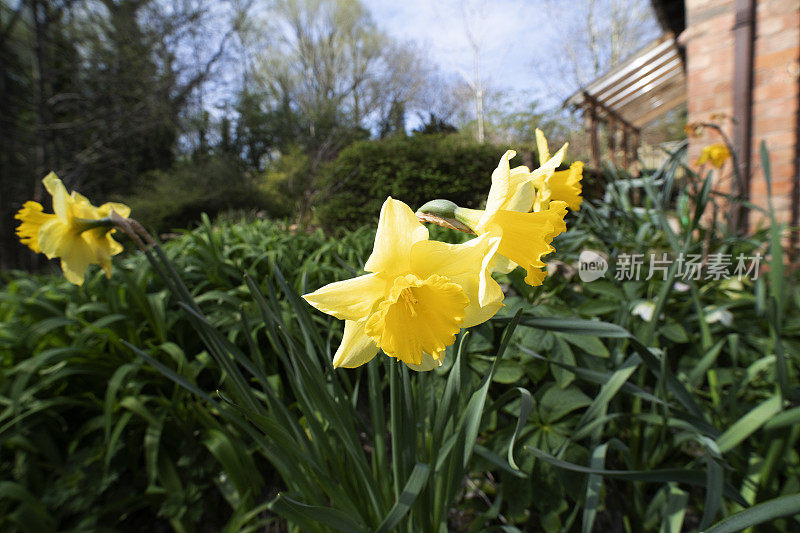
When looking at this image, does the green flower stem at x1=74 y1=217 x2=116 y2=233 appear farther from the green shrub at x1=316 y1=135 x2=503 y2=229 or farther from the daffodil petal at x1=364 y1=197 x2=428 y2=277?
the green shrub at x1=316 y1=135 x2=503 y2=229

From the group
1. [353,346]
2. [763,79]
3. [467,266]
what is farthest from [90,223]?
[763,79]

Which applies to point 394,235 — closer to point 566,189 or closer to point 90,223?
point 566,189

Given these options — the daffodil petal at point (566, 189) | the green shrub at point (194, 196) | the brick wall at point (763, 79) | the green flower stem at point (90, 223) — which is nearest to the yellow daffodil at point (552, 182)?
the daffodil petal at point (566, 189)

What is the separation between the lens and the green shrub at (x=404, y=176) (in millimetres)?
2996

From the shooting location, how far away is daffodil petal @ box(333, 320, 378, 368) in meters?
0.52

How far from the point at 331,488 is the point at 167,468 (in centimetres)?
81

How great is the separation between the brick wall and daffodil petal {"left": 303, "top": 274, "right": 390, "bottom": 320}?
3.20 metres

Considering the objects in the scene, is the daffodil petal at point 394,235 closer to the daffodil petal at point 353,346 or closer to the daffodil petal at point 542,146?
the daffodil petal at point 353,346

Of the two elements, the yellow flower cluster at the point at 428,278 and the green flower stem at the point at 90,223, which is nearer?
the yellow flower cluster at the point at 428,278

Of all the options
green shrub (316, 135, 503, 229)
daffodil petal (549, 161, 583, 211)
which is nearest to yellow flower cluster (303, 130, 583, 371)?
daffodil petal (549, 161, 583, 211)

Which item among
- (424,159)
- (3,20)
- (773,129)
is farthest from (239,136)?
(773,129)

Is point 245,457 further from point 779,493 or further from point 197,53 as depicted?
point 197,53

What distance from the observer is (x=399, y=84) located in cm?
1546

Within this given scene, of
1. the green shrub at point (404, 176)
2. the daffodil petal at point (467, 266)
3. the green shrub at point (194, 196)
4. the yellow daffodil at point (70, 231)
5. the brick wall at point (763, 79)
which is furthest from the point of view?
the green shrub at point (194, 196)
